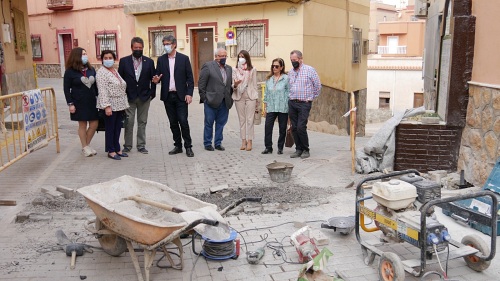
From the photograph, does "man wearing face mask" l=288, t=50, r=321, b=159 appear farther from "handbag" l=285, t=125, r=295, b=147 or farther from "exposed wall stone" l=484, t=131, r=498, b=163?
"exposed wall stone" l=484, t=131, r=498, b=163

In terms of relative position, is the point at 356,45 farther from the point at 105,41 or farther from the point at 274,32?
the point at 105,41

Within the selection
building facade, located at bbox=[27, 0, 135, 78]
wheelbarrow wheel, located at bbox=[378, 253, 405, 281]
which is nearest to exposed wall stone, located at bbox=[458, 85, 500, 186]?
wheelbarrow wheel, located at bbox=[378, 253, 405, 281]

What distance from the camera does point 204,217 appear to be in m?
4.29

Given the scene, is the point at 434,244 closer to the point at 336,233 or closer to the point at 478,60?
the point at 336,233

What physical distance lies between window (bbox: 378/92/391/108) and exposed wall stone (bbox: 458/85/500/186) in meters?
26.8

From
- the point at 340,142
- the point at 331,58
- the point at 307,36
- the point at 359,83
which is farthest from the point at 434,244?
the point at 359,83

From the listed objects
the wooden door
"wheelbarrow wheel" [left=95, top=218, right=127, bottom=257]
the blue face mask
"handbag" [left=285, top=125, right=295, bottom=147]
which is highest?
the wooden door

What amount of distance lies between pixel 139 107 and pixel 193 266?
5.03 m

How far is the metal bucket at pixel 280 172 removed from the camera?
23.4 feet

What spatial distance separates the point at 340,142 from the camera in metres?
11.4

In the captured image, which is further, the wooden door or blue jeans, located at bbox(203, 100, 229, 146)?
the wooden door

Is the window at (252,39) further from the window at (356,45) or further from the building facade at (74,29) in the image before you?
the building facade at (74,29)

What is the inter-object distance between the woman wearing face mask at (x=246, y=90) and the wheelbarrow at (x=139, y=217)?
4041mm

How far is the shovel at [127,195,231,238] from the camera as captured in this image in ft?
14.2
